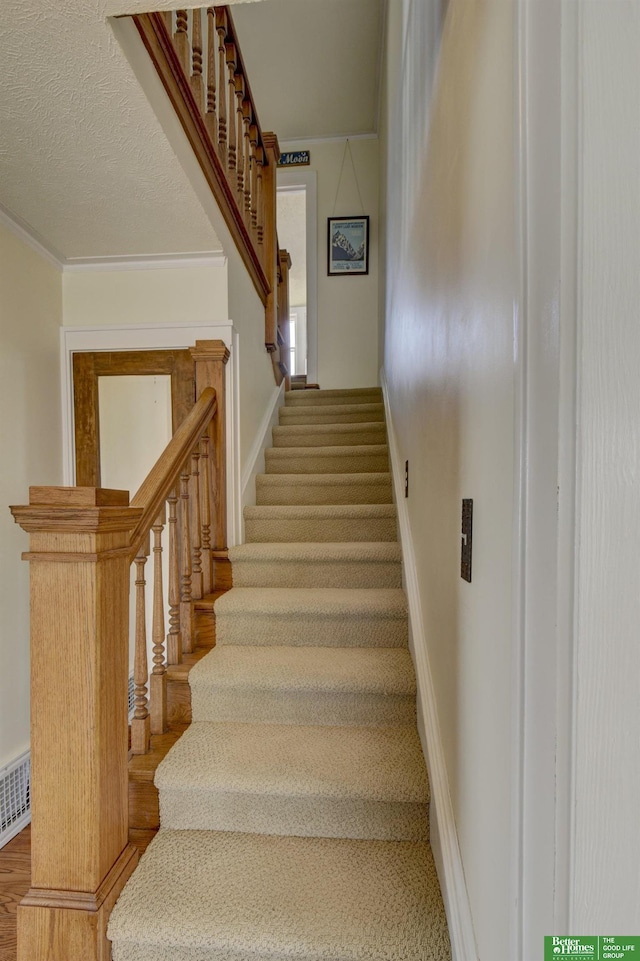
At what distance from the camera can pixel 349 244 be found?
477cm

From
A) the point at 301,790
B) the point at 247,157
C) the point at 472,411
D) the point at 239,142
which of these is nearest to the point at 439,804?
the point at 301,790

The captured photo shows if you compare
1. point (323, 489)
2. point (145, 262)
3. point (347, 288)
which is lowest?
point (323, 489)

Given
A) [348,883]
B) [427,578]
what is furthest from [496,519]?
[348,883]

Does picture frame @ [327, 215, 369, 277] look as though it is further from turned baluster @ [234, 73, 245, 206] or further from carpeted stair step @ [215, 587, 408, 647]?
carpeted stair step @ [215, 587, 408, 647]

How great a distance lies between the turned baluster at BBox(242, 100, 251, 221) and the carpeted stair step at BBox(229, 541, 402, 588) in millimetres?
1669

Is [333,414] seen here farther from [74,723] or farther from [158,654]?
[74,723]

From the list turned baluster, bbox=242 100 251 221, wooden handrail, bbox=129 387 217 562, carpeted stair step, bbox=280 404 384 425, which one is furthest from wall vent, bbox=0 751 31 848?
turned baluster, bbox=242 100 251 221

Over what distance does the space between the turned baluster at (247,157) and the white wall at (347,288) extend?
2244 mm

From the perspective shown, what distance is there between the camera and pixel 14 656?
72.0 inches

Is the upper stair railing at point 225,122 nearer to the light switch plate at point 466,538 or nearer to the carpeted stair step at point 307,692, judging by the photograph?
the light switch plate at point 466,538

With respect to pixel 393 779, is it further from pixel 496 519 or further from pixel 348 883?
pixel 496 519

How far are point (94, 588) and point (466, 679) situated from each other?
0.82 metres

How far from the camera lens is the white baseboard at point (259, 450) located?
8.27 feet

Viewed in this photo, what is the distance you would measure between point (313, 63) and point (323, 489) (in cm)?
363
